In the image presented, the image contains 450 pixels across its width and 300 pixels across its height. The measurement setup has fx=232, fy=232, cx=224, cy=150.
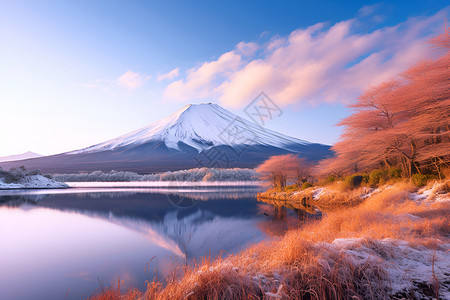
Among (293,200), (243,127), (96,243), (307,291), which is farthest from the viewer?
(243,127)

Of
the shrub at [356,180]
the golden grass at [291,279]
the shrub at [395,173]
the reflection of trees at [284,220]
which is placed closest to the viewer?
the golden grass at [291,279]

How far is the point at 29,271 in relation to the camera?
7426 millimetres

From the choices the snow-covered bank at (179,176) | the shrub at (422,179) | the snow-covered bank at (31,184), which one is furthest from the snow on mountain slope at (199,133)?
the shrub at (422,179)

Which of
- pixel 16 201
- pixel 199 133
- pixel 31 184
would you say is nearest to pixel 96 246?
pixel 16 201

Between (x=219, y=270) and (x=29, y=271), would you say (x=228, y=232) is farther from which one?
(x=219, y=270)

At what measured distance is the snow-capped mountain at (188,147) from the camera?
113438mm

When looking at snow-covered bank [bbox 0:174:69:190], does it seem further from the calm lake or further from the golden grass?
the golden grass

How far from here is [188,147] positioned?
15088 centimetres

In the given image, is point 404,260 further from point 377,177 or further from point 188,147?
point 188,147

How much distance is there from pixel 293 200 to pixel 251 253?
21.9 m

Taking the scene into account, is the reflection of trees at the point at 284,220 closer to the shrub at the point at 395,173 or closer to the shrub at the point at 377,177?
the shrub at the point at 377,177

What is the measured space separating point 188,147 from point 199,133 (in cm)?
1739

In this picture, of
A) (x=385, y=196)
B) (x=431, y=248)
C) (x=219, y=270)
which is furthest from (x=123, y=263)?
(x=385, y=196)

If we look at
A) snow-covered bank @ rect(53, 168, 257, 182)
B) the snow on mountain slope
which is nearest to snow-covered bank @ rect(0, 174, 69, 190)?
snow-covered bank @ rect(53, 168, 257, 182)
